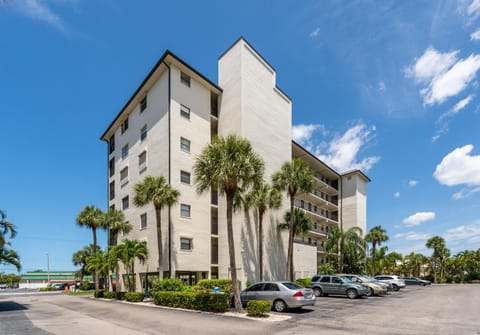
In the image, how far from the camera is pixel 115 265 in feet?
96.5

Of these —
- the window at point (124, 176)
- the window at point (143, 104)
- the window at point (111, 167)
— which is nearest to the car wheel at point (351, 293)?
the window at point (124, 176)

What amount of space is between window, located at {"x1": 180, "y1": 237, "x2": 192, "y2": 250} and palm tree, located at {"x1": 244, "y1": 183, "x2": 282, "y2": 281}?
5703 millimetres

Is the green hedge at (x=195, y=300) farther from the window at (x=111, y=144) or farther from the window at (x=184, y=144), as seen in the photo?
the window at (x=111, y=144)

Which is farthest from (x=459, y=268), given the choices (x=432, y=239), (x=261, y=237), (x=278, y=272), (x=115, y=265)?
(x=115, y=265)

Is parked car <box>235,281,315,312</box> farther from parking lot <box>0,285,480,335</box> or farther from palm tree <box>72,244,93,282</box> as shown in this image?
palm tree <box>72,244,93,282</box>

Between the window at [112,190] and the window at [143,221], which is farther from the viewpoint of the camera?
the window at [112,190]

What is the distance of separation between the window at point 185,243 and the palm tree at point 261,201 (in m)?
5.70

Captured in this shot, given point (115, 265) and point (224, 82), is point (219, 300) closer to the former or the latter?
point (115, 265)

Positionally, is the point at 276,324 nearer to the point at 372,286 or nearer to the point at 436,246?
the point at 372,286

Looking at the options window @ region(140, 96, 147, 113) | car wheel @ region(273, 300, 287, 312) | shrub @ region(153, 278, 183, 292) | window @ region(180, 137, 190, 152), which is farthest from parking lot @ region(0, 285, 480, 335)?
window @ region(140, 96, 147, 113)

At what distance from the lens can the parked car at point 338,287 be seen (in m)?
25.2

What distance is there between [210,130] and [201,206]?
793cm

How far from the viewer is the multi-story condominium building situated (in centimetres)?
2823

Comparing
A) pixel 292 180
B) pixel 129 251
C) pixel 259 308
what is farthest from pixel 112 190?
pixel 259 308
